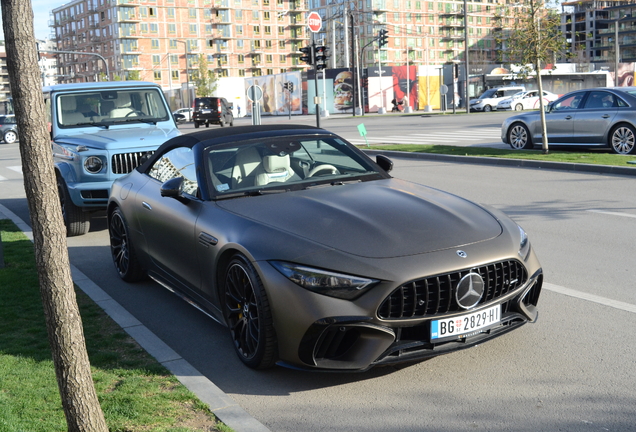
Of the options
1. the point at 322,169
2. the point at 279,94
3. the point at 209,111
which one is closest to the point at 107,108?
the point at 322,169

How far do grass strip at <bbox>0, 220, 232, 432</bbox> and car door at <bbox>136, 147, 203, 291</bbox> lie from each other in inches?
23.7

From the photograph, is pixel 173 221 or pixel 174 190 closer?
Answer: pixel 174 190

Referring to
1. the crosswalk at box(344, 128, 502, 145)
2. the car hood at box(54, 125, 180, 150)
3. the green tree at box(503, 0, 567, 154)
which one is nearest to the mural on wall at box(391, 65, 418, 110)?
the crosswalk at box(344, 128, 502, 145)

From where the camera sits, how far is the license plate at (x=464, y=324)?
13.0 ft

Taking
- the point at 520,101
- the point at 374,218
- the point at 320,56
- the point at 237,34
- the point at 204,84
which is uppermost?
the point at 237,34

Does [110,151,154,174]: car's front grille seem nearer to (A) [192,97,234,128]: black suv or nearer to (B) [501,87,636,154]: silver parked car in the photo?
(B) [501,87,636,154]: silver parked car

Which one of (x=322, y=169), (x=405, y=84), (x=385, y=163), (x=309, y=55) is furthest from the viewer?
(x=405, y=84)

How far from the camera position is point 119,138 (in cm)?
966

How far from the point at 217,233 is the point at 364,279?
1.26m

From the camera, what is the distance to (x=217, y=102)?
49.2 m

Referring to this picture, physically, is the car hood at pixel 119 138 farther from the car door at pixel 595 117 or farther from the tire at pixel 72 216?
the car door at pixel 595 117

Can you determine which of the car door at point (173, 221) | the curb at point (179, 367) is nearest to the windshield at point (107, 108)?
the curb at point (179, 367)

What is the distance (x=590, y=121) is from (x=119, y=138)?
11.3 metres

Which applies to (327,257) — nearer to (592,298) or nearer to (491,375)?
(491,375)
